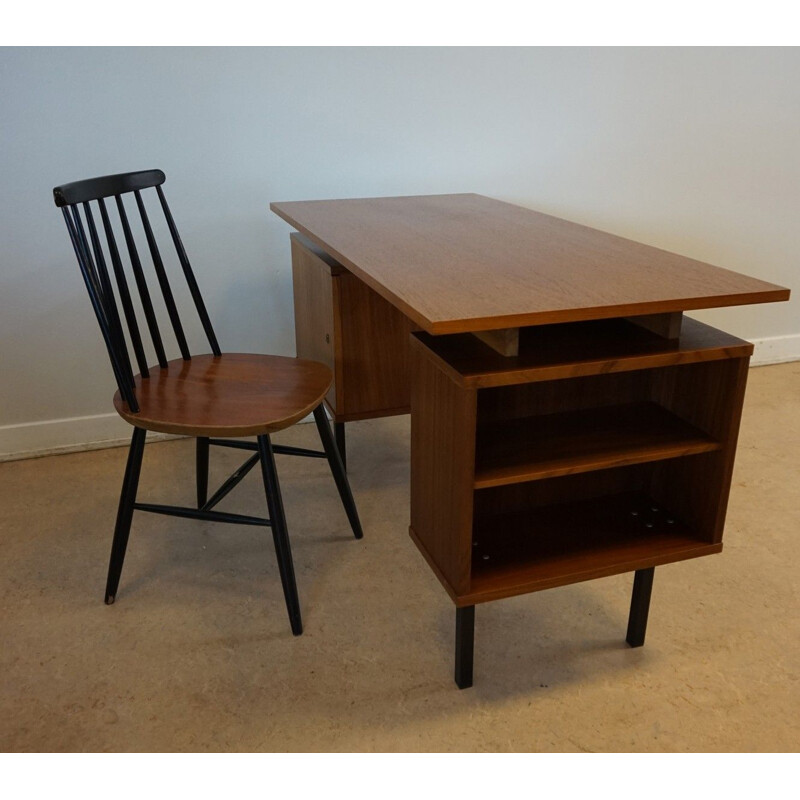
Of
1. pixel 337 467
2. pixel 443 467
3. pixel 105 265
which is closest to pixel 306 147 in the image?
pixel 105 265

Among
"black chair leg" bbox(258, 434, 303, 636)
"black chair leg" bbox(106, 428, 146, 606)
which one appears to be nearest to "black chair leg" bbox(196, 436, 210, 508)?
"black chair leg" bbox(106, 428, 146, 606)

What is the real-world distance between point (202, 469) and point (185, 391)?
1.40ft

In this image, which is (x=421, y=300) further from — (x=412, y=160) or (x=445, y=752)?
(x=412, y=160)

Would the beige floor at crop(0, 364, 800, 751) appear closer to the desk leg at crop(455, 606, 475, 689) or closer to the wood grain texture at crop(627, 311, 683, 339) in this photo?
the desk leg at crop(455, 606, 475, 689)

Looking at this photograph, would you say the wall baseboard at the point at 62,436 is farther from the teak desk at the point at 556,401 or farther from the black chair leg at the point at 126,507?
the teak desk at the point at 556,401

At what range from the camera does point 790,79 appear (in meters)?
2.89

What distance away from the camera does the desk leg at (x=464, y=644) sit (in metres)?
1.49

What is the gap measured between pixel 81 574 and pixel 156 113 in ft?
4.19

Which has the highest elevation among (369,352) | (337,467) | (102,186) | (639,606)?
(102,186)

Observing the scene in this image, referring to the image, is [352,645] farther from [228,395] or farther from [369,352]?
[369,352]

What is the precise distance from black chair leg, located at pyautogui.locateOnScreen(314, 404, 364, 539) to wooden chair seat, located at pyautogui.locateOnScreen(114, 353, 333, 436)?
10 centimetres

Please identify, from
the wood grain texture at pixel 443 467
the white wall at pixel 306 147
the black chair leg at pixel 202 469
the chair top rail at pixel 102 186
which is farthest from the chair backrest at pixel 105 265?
the wood grain texture at pixel 443 467

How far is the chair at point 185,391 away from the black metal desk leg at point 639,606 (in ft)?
2.26

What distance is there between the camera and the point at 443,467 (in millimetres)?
1386
